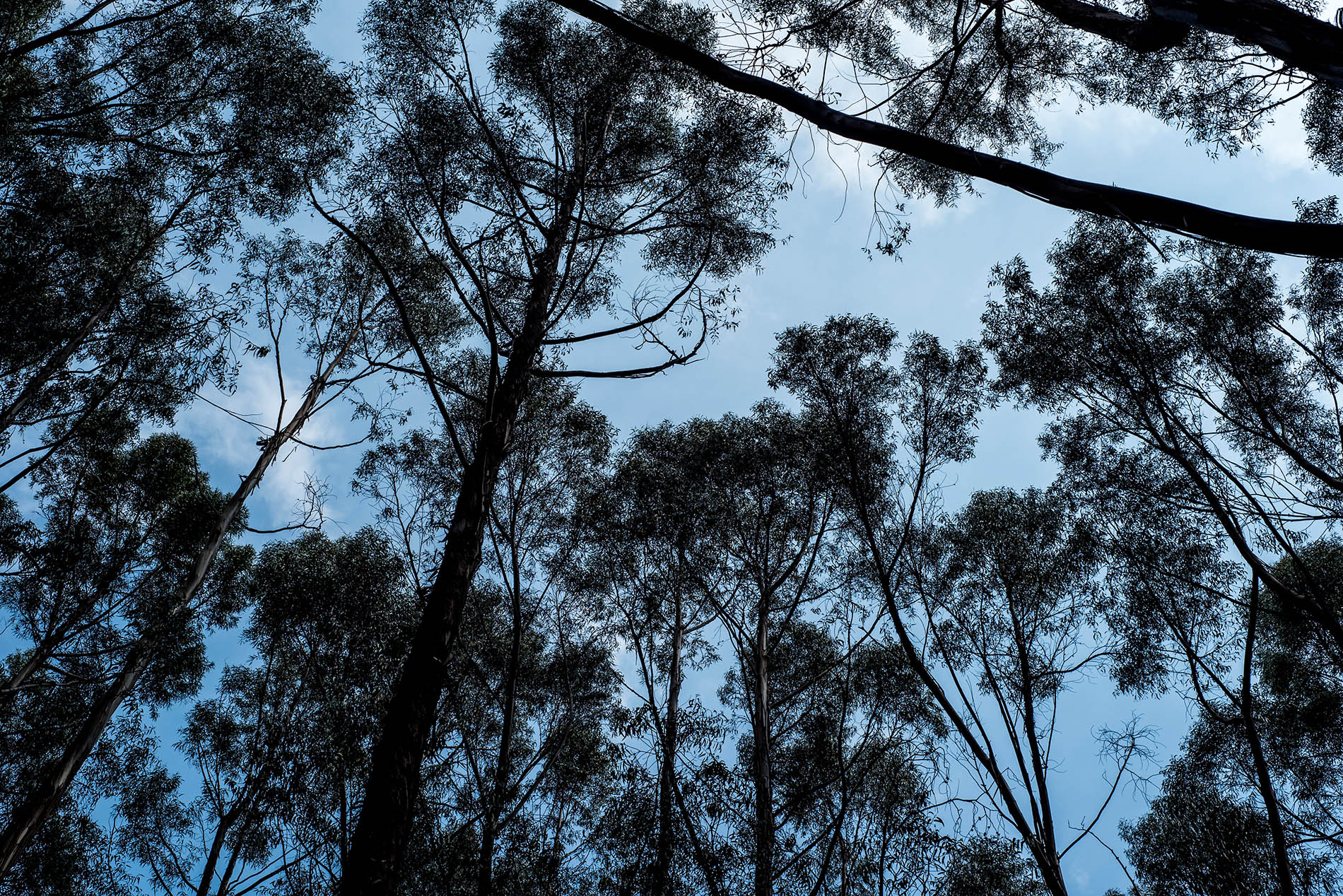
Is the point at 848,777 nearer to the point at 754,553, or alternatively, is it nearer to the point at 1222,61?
the point at 754,553

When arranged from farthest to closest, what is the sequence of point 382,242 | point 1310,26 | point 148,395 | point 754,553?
point 754,553 → point 148,395 → point 382,242 → point 1310,26

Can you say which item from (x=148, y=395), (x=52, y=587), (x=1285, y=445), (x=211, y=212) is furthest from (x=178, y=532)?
(x=1285, y=445)

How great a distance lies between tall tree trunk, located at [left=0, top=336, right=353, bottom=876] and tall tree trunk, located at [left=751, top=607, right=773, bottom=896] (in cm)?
Answer: 776

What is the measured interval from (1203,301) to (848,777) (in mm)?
8662

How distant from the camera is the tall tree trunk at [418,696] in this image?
360 cm

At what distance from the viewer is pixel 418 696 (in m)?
4.06

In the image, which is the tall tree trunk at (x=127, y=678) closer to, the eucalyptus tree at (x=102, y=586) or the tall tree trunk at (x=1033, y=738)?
the eucalyptus tree at (x=102, y=586)

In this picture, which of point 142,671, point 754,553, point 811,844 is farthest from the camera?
point 754,553

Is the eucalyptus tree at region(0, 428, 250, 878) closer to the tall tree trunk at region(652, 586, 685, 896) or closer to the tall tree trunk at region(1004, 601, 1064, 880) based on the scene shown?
the tall tree trunk at region(652, 586, 685, 896)

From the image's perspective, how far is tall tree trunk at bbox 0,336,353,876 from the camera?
24.7 feet

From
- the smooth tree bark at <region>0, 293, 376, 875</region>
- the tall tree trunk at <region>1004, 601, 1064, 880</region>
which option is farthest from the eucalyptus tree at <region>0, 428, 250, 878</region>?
the tall tree trunk at <region>1004, 601, 1064, 880</region>

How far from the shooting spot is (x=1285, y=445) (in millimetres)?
9594

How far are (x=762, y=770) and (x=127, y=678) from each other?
809cm

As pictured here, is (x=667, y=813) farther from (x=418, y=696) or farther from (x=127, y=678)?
(x=127, y=678)
